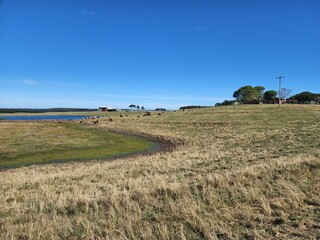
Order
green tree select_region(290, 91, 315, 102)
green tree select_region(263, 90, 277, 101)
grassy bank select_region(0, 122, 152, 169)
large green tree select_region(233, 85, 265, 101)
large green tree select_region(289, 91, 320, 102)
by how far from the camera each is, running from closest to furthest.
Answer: grassy bank select_region(0, 122, 152, 169)
large green tree select_region(289, 91, 320, 102)
green tree select_region(290, 91, 315, 102)
large green tree select_region(233, 85, 265, 101)
green tree select_region(263, 90, 277, 101)

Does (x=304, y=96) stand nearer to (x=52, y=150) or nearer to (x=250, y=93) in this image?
(x=250, y=93)

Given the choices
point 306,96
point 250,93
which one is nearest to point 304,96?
point 306,96

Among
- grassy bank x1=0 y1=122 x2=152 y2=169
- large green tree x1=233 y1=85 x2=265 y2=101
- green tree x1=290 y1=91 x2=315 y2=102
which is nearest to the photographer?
grassy bank x1=0 y1=122 x2=152 y2=169

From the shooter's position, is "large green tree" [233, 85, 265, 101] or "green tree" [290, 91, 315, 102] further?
"large green tree" [233, 85, 265, 101]

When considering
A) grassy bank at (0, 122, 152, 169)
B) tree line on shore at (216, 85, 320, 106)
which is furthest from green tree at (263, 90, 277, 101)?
grassy bank at (0, 122, 152, 169)

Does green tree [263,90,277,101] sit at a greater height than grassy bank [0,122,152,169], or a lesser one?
greater

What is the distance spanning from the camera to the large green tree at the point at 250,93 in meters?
149

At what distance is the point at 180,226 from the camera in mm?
6562

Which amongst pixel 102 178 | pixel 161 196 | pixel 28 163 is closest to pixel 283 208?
pixel 161 196

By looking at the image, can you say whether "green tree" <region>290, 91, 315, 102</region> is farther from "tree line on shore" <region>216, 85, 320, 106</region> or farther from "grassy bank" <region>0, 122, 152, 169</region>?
"grassy bank" <region>0, 122, 152, 169</region>

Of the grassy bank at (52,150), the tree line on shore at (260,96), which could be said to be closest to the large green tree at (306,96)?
the tree line on shore at (260,96)

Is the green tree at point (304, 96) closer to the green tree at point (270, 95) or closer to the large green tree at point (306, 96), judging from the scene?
the large green tree at point (306, 96)

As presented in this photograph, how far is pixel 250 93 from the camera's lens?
15075cm

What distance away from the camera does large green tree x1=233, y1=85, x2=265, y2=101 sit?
14893 centimetres
